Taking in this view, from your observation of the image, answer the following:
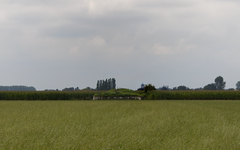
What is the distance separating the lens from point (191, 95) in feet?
146

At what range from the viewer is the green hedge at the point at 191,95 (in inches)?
1705

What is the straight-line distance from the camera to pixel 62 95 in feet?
146

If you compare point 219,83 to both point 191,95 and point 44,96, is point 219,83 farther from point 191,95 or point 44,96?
point 44,96

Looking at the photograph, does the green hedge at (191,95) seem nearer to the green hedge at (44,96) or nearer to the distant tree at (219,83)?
the green hedge at (44,96)

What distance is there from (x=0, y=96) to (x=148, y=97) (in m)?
29.6

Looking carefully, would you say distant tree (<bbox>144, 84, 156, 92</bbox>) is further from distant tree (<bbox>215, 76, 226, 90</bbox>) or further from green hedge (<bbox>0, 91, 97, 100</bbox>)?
distant tree (<bbox>215, 76, 226, 90</bbox>)

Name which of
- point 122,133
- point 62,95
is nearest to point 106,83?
point 62,95

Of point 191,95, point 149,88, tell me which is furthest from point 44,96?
point 191,95

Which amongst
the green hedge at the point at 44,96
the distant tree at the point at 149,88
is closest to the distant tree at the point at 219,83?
the distant tree at the point at 149,88

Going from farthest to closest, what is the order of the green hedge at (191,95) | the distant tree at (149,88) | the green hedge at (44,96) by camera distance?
the distant tree at (149,88), the green hedge at (44,96), the green hedge at (191,95)

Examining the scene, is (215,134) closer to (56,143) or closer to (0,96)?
(56,143)

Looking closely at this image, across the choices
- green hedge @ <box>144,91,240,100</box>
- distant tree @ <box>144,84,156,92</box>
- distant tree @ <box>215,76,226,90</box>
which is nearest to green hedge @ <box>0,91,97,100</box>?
distant tree @ <box>144,84,156,92</box>

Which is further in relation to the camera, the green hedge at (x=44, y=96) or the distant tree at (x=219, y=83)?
the distant tree at (x=219, y=83)

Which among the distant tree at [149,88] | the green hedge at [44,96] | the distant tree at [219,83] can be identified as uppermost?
the distant tree at [219,83]
